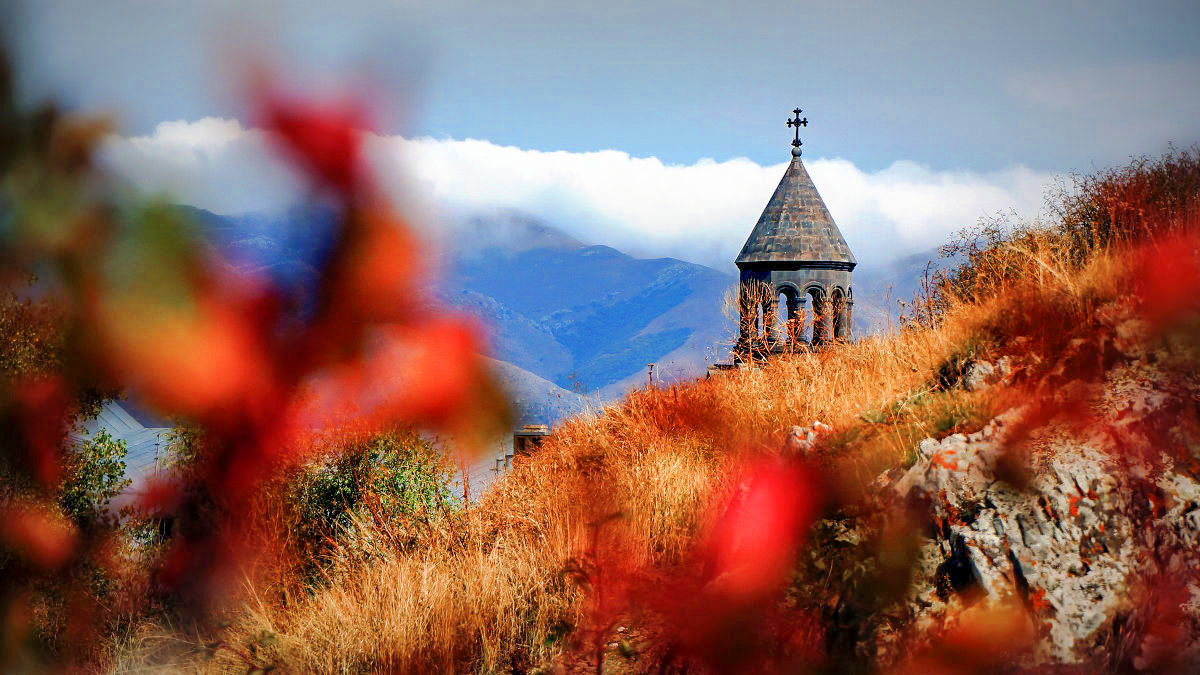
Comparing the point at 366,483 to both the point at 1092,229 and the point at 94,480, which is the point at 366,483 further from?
the point at 1092,229

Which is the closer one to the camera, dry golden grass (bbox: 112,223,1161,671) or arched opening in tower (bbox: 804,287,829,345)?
dry golden grass (bbox: 112,223,1161,671)

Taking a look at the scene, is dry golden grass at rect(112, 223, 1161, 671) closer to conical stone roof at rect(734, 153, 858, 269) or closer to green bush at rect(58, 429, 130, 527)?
green bush at rect(58, 429, 130, 527)

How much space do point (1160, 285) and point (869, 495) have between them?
2628 millimetres

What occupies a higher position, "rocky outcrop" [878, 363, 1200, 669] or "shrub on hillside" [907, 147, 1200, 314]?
"shrub on hillside" [907, 147, 1200, 314]

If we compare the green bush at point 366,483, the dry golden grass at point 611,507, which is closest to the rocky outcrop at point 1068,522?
the dry golden grass at point 611,507

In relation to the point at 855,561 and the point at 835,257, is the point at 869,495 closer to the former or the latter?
the point at 855,561

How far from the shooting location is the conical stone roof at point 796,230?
64.1 feet

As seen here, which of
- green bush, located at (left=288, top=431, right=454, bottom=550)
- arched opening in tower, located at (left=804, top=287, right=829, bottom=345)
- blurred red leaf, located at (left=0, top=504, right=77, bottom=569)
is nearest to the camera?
blurred red leaf, located at (left=0, top=504, right=77, bottom=569)

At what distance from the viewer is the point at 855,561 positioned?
575 centimetres

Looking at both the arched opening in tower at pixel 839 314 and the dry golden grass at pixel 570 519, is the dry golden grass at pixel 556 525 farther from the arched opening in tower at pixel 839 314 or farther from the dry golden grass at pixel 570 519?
the arched opening in tower at pixel 839 314

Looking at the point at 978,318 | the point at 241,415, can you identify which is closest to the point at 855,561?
the point at 978,318

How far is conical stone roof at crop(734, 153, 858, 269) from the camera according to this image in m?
19.5

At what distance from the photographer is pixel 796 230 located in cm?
1989

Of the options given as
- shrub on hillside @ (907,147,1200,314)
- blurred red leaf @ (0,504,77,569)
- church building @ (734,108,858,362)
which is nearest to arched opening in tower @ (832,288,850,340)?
church building @ (734,108,858,362)
